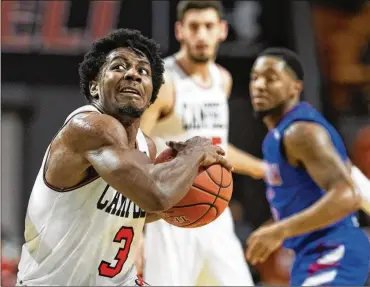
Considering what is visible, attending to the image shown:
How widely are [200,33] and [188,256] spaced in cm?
157

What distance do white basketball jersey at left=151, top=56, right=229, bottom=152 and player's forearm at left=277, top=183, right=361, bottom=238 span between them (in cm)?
143

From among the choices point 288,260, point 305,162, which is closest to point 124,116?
point 305,162

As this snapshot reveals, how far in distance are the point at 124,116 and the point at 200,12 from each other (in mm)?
2536

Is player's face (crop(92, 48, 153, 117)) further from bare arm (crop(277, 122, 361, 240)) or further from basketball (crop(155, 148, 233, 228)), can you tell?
bare arm (crop(277, 122, 361, 240))

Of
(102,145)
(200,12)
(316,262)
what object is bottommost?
(316,262)

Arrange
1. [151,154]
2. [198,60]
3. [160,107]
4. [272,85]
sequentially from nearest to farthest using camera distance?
[151,154] → [272,85] → [160,107] → [198,60]

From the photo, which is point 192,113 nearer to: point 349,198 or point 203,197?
point 349,198

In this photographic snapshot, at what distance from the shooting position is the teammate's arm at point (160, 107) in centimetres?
478

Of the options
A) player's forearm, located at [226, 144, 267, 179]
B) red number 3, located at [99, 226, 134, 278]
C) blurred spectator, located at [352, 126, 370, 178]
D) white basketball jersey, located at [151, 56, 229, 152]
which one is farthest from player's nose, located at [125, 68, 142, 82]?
blurred spectator, located at [352, 126, 370, 178]

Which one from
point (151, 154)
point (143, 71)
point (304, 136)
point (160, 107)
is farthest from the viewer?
point (160, 107)

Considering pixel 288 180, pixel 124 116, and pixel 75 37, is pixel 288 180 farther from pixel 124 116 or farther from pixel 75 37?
pixel 75 37

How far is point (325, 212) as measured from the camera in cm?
384

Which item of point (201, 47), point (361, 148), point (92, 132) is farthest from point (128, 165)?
point (361, 148)

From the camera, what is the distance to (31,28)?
28.0 feet
